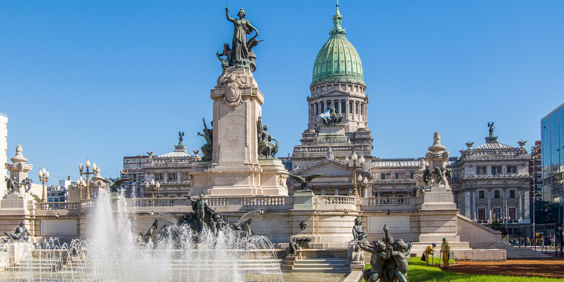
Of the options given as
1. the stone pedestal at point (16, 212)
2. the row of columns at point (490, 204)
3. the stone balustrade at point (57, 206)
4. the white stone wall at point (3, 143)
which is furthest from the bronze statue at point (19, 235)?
the row of columns at point (490, 204)

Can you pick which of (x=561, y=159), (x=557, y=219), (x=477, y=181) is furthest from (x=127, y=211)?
(x=561, y=159)

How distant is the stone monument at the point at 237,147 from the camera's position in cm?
4097

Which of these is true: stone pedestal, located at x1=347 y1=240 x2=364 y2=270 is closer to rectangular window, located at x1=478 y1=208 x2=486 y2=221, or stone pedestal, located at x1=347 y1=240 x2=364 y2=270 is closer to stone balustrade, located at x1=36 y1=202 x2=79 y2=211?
stone balustrade, located at x1=36 y1=202 x2=79 y2=211

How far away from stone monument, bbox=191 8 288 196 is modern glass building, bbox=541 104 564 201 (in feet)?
299

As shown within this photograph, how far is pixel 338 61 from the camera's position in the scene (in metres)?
152

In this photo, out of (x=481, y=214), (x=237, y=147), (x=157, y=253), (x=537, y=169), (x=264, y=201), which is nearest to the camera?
(x=157, y=253)

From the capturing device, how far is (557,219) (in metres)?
107

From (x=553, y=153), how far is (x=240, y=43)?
358 ft

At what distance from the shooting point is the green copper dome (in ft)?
498

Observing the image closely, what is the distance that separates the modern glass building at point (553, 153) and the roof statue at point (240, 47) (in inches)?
3569

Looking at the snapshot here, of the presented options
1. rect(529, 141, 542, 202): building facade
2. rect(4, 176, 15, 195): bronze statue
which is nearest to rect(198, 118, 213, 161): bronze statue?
rect(4, 176, 15, 195): bronze statue

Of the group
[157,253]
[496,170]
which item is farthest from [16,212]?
[496,170]

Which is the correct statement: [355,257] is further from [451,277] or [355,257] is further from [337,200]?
[337,200]

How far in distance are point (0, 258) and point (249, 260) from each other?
45.1ft
